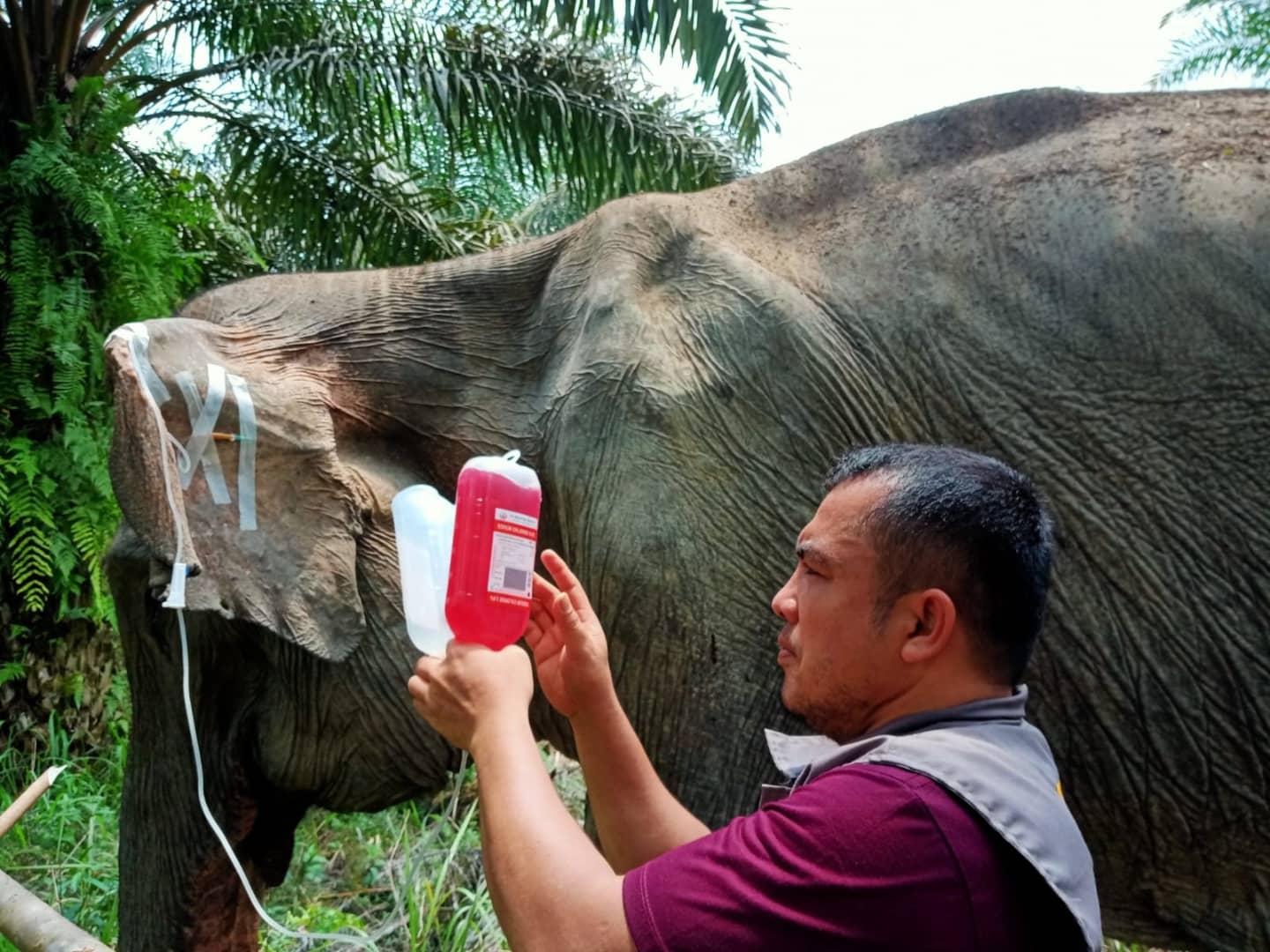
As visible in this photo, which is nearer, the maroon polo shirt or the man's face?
the maroon polo shirt

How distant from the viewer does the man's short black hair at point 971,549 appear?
153 centimetres

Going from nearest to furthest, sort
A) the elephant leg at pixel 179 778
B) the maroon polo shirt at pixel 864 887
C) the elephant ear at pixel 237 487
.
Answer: the maroon polo shirt at pixel 864 887
the elephant ear at pixel 237 487
the elephant leg at pixel 179 778

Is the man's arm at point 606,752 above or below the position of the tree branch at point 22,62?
below

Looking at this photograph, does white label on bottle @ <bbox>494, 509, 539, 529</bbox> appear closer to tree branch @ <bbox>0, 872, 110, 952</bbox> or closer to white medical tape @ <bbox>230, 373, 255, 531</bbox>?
white medical tape @ <bbox>230, 373, 255, 531</bbox>

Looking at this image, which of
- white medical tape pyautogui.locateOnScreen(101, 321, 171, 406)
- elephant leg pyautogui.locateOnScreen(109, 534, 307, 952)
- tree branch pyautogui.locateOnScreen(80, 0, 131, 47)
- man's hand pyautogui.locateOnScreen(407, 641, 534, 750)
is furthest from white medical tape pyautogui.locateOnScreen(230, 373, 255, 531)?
tree branch pyautogui.locateOnScreen(80, 0, 131, 47)

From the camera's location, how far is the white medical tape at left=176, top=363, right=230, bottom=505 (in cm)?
278

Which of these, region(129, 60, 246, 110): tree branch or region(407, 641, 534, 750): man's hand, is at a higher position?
region(129, 60, 246, 110): tree branch

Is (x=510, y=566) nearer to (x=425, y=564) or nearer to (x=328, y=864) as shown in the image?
(x=425, y=564)

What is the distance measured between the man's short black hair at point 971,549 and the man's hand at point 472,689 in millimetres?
458

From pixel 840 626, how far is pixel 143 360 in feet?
5.83

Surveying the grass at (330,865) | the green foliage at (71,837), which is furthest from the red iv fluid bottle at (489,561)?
the green foliage at (71,837)

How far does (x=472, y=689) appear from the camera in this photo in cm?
166

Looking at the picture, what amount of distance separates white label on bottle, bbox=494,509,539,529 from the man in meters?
0.13

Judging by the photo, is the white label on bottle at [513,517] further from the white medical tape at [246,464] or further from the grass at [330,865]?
the grass at [330,865]
